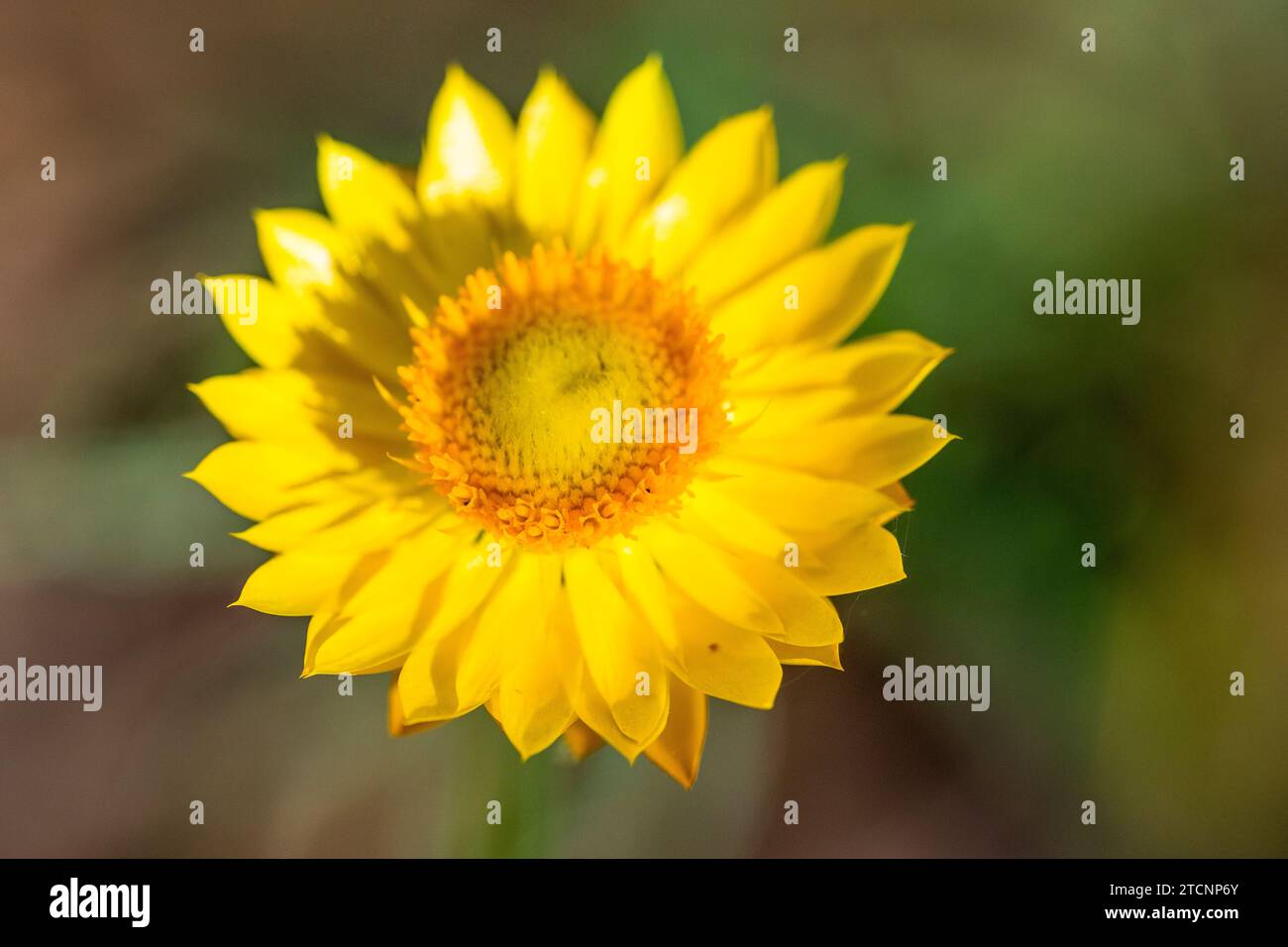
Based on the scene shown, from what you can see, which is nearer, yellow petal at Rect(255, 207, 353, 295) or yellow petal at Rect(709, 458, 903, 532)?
yellow petal at Rect(709, 458, 903, 532)

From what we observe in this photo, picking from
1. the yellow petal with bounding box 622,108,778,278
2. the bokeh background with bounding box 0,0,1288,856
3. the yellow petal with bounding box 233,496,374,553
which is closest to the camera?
the yellow petal with bounding box 233,496,374,553

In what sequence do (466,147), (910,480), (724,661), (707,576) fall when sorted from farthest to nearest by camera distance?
1. (910,480)
2. (466,147)
3. (707,576)
4. (724,661)

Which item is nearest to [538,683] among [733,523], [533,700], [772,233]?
[533,700]

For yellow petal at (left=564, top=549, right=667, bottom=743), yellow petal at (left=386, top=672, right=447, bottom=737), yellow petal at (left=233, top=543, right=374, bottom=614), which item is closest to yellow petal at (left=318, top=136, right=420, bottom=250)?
yellow petal at (left=233, top=543, right=374, bottom=614)

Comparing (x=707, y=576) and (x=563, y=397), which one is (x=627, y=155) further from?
(x=707, y=576)

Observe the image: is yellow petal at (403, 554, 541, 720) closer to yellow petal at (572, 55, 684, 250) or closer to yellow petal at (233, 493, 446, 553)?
yellow petal at (233, 493, 446, 553)

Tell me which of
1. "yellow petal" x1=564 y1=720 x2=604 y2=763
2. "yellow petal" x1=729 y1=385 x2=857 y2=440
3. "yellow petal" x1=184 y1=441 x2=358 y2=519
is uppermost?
"yellow petal" x1=729 y1=385 x2=857 y2=440
